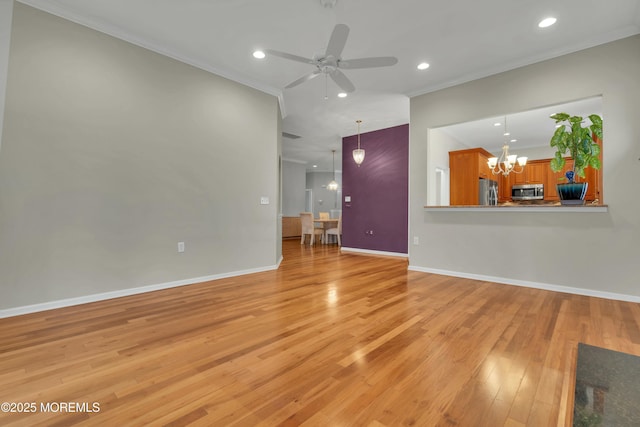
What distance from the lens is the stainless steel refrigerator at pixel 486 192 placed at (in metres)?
5.89

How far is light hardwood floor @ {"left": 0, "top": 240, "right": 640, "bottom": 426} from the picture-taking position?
1246 mm

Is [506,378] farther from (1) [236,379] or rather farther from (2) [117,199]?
(2) [117,199]

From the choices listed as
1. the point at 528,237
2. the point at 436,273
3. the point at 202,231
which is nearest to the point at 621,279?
the point at 528,237

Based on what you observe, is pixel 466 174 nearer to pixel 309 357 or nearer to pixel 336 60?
pixel 336 60

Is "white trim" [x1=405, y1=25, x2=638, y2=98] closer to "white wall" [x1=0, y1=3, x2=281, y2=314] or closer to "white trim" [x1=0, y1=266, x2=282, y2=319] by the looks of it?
"white wall" [x1=0, y1=3, x2=281, y2=314]

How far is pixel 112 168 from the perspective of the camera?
292 cm

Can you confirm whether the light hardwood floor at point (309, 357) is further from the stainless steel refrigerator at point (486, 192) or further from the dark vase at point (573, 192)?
the stainless steel refrigerator at point (486, 192)

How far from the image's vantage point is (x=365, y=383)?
→ 145 cm

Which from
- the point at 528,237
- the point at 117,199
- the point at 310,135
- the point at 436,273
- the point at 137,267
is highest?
the point at 310,135

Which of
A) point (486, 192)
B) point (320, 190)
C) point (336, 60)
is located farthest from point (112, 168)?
point (320, 190)

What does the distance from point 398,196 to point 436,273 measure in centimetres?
223

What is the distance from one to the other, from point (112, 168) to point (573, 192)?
16.7 ft

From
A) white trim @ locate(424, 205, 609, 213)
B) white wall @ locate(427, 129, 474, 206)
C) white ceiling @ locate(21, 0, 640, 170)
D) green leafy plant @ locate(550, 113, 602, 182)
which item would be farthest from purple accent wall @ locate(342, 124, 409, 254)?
green leafy plant @ locate(550, 113, 602, 182)

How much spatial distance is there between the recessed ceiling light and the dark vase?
173 centimetres
